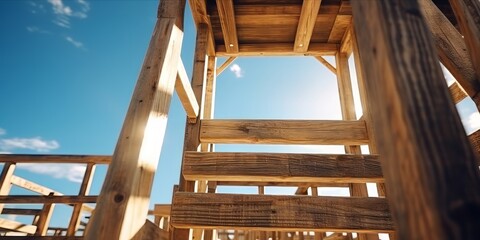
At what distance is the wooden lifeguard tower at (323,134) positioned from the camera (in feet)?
1.53

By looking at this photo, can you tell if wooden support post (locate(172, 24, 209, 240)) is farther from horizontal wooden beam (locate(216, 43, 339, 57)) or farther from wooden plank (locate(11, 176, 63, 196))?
wooden plank (locate(11, 176, 63, 196))

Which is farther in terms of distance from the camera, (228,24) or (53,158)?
(53,158)

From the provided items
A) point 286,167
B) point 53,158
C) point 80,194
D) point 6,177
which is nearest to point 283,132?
point 286,167

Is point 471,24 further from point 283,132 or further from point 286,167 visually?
point 283,132

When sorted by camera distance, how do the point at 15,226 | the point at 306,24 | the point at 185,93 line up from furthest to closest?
the point at 15,226
the point at 306,24
the point at 185,93

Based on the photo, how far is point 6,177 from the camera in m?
4.05

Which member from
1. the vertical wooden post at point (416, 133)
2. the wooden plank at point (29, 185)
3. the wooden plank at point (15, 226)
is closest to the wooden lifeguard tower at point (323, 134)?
the vertical wooden post at point (416, 133)

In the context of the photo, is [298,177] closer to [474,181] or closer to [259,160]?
[259,160]

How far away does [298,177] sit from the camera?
1.95 meters

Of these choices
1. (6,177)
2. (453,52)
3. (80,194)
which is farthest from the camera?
(6,177)

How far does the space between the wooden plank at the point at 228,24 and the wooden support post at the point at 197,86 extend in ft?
0.79

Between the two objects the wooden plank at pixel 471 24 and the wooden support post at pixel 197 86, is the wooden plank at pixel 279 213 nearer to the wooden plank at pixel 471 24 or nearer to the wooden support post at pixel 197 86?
the wooden support post at pixel 197 86

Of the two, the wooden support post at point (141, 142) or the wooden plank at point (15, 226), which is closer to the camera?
the wooden support post at point (141, 142)

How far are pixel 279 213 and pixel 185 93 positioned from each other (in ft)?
3.70
